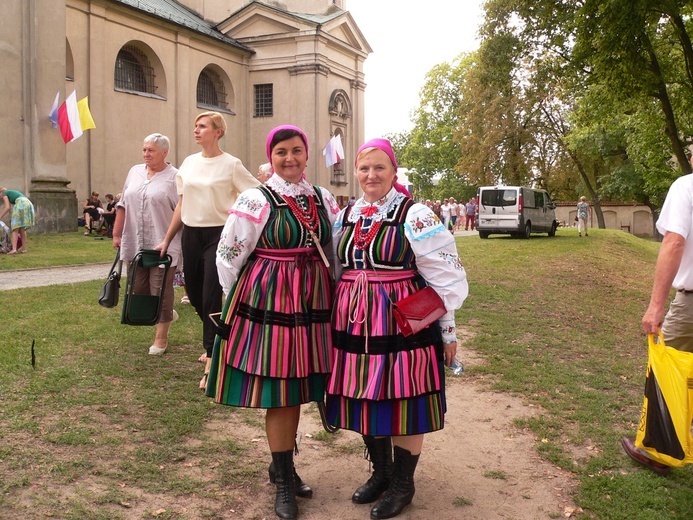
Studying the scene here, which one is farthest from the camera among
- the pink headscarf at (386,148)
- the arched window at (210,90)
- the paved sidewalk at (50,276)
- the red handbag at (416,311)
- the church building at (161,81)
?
the arched window at (210,90)

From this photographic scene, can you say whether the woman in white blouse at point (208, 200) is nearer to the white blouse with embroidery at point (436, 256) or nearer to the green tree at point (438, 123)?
the white blouse with embroidery at point (436, 256)

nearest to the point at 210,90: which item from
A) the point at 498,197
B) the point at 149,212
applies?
the point at 498,197

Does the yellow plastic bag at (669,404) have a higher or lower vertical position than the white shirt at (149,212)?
lower

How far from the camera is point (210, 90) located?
35.7 metres

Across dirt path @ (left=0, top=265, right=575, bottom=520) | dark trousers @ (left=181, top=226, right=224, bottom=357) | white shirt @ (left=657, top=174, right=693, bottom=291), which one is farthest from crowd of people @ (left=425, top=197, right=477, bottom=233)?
white shirt @ (left=657, top=174, right=693, bottom=291)

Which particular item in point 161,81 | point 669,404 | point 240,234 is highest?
point 161,81

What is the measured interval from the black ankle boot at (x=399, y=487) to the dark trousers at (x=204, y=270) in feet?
7.37

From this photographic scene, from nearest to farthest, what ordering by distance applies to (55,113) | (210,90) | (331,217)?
1. (331,217)
2. (55,113)
3. (210,90)

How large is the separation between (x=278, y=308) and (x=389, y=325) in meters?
0.58

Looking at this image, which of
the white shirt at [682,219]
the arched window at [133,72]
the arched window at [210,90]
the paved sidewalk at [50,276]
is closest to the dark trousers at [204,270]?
the white shirt at [682,219]

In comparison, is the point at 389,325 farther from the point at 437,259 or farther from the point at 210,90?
the point at 210,90

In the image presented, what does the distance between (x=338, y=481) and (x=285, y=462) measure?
1.81 feet

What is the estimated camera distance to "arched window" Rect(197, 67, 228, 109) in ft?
114

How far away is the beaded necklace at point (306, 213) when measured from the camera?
3.77m
